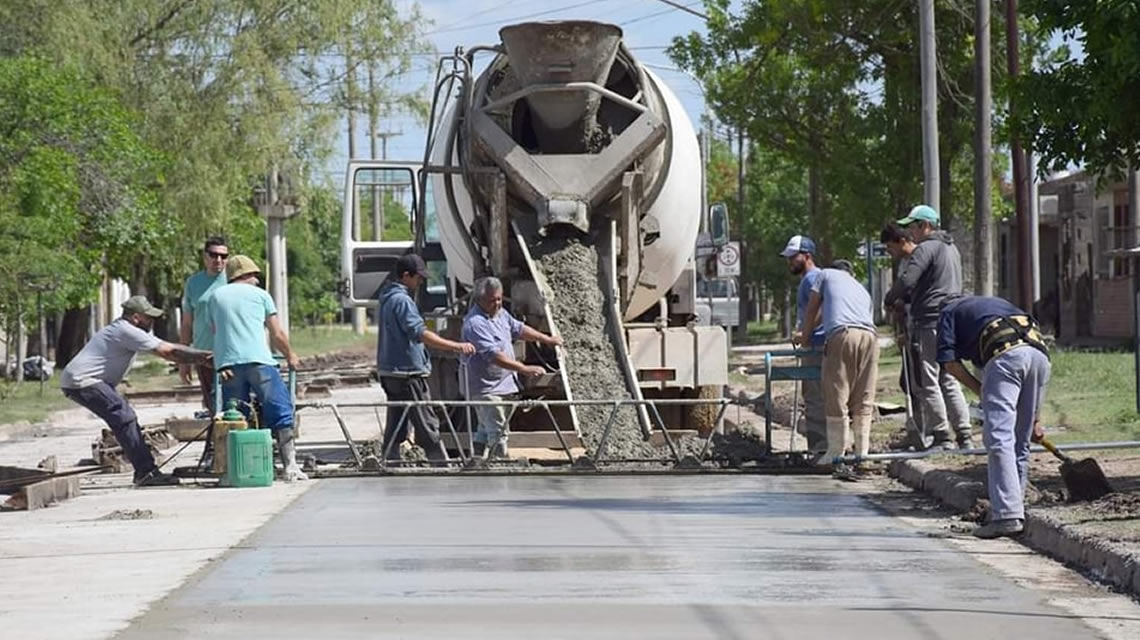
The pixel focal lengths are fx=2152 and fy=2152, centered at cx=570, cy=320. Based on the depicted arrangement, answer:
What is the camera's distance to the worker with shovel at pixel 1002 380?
12.0 meters

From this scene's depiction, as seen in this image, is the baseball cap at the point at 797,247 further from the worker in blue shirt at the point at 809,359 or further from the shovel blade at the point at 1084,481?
the shovel blade at the point at 1084,481

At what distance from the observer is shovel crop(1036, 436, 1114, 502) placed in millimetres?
12758

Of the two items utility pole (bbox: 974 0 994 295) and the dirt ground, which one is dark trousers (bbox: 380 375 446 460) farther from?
utility pole (bbox: 974 0 994 295)

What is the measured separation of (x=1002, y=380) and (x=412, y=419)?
7128 millimetres

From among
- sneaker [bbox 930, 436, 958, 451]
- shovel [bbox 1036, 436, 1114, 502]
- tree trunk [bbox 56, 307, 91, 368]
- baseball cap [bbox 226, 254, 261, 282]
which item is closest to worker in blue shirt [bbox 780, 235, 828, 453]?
sneaker [bbox 930, 436, 958, 451]

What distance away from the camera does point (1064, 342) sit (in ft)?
160

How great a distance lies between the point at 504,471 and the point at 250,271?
2.57 metres

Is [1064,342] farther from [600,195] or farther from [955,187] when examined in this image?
[600,195]

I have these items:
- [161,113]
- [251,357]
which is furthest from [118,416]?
[161,113]

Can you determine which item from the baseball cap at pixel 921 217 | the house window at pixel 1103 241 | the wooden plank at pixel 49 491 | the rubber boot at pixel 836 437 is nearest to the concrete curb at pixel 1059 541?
the rubber boot at pixel 836 437

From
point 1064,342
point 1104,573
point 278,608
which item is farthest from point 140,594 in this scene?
point 1064,342

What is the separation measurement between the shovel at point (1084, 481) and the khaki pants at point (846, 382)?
3.61 m

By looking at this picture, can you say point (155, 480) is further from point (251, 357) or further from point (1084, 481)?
point (1084, 481)

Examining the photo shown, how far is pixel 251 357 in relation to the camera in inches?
650
